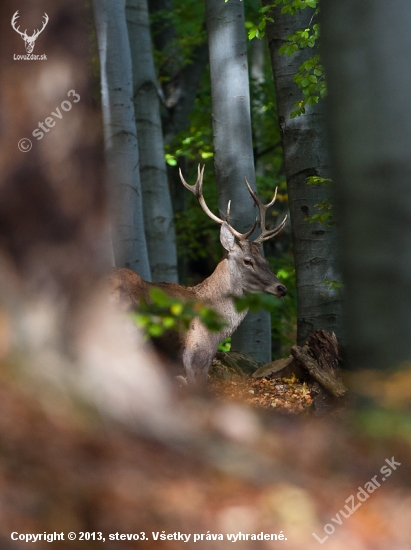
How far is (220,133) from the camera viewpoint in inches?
394

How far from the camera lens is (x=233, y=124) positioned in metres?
9.95

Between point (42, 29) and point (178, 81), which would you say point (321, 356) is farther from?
point (178, 81)

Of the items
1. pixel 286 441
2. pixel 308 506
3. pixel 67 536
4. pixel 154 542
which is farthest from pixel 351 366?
pixel 67 536

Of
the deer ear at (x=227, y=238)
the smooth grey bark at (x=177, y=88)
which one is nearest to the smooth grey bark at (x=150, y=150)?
the deer ear at (x=227, y=238)

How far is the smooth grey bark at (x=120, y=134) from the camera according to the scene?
965 cm

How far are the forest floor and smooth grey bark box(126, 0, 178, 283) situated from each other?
166 inches

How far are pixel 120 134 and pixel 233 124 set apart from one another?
1.54 metres

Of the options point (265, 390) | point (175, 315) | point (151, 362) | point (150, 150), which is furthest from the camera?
point (150, 150)

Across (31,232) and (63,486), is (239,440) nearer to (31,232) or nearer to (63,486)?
(63,486)

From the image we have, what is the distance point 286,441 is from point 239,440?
0.71 ft

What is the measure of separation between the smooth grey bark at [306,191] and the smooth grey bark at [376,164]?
5993 mm

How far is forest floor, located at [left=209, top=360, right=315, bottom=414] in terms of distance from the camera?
Answer: 721 centimetres

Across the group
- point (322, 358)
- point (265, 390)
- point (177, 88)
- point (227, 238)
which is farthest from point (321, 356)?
point (177, 88)

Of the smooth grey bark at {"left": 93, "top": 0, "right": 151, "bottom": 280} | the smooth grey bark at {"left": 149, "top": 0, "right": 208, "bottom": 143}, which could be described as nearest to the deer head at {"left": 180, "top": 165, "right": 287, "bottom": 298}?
the smooth grey bark at {"left": 93, "top": 0, "right": 151, "bottom": 280}
